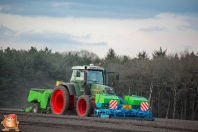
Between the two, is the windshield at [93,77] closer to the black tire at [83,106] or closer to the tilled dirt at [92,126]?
the black tire at [83,106]

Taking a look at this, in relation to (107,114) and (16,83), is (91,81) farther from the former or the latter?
(16,83)

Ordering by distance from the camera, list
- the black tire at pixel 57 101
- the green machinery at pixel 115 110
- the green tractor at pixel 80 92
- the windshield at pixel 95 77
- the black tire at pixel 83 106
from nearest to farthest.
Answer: the green machinery at pixel 115 110
the black tire at pixel 83 106
the green tractor at pixel 80 92
the windshield at pixel 95 77
the black tire at pixel 57 101

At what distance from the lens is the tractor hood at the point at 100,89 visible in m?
22.7

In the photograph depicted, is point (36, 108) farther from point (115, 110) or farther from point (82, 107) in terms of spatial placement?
point (115, 110)

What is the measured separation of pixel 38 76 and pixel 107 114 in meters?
35.3

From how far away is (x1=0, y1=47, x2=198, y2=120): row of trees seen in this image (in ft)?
152

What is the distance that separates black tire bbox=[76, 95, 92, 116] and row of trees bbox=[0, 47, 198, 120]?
23.4 meters

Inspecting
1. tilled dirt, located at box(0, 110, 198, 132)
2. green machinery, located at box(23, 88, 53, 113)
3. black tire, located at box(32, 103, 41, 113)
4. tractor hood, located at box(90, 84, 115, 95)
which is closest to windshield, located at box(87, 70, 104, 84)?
tractor hood, located at box(90, 84, 115, 95)

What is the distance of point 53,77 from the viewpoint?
2283 inches

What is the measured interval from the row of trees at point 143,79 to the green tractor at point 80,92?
22.0 meters

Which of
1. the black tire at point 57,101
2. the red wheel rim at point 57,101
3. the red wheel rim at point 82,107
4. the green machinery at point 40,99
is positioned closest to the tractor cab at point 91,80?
the red wheel rim at point 82,107

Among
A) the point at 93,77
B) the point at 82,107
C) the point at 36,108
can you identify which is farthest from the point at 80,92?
the point at 36,108

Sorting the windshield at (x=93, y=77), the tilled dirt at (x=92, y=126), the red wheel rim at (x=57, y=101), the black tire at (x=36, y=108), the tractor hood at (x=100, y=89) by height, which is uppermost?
the windshield at (x=93, y=77)

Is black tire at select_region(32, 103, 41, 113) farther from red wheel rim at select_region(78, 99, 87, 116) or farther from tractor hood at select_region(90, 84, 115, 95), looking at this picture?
tractor hood at select_region(90, 84, 115, 95)
